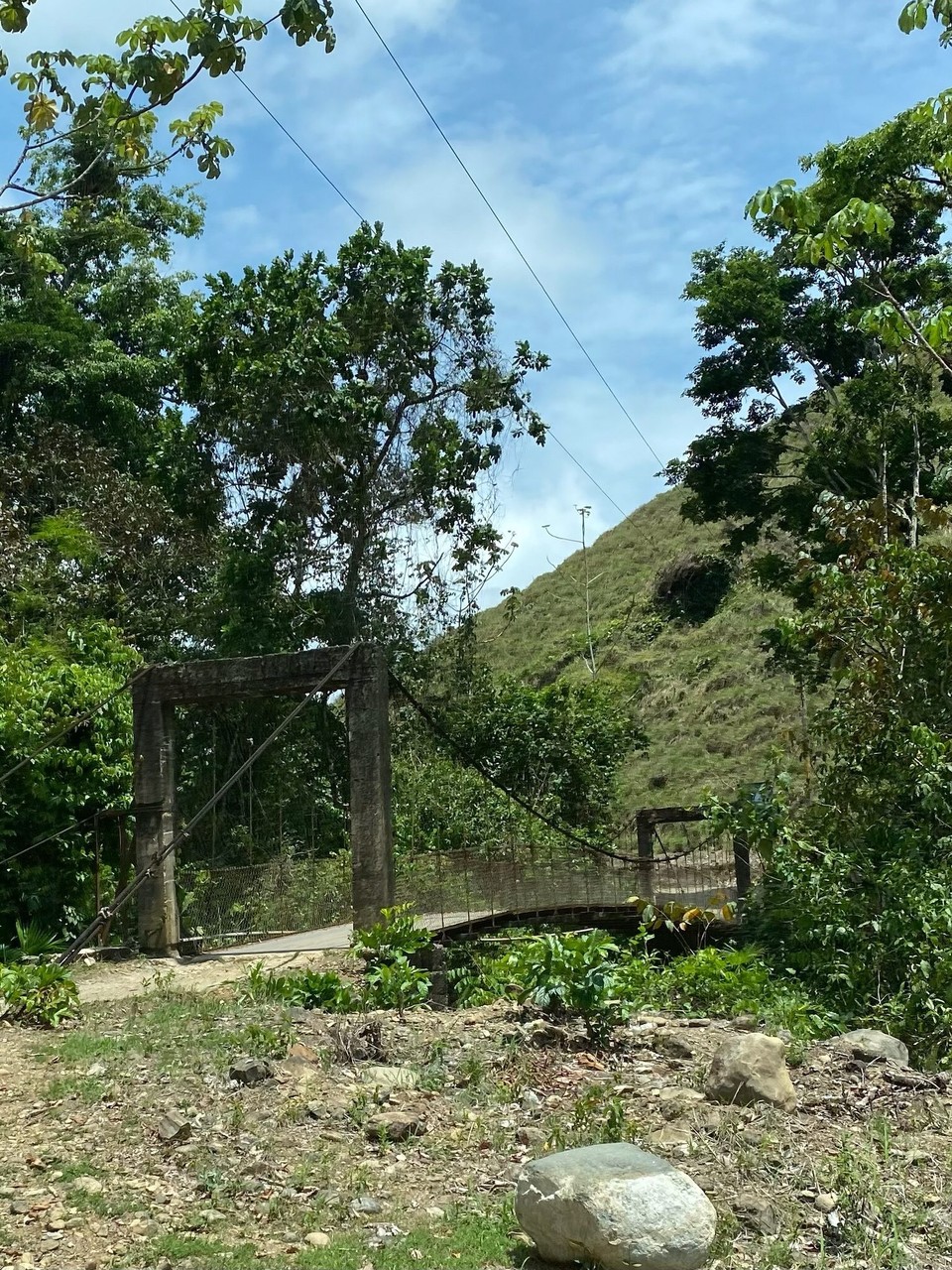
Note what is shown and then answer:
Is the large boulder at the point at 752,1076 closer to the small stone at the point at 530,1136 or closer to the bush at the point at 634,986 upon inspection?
the small stone at the point at 530,1136

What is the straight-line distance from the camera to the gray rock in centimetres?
767

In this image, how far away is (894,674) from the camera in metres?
11.3

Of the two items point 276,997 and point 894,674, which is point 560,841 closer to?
point 894,674

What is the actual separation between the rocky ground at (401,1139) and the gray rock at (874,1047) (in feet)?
0.48

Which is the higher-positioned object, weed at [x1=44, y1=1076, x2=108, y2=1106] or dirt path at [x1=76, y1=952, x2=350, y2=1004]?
dirt path at [x1=76, y1=952, x2=350, y2=1004]

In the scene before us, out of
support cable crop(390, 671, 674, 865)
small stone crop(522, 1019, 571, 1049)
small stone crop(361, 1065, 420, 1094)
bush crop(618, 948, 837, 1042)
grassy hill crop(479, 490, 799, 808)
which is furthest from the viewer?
grassy hill crop(479, 490, 799, 808)

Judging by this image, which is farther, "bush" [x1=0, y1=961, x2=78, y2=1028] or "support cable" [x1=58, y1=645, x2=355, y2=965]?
"support cable" [x1=58, y1=645, x2=355, y2=965]

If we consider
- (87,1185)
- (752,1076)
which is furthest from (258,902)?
(752,1076)

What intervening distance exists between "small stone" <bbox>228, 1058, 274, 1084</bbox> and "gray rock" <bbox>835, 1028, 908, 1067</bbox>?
3.43m

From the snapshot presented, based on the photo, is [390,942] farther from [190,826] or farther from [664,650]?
[664,650]

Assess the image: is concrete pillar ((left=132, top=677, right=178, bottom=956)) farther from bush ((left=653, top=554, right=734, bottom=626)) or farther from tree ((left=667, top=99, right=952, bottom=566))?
bush ((left=653, top=554, right=734, bottom=626))

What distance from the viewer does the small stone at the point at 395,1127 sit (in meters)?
6.58

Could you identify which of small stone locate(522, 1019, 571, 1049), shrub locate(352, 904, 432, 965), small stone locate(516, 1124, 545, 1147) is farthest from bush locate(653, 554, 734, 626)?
small stone locate(516, 1124, 545, 1147)

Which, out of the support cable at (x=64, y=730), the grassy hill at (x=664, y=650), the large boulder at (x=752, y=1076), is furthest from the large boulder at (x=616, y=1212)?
the grassy hill at (x=664, y=650)
